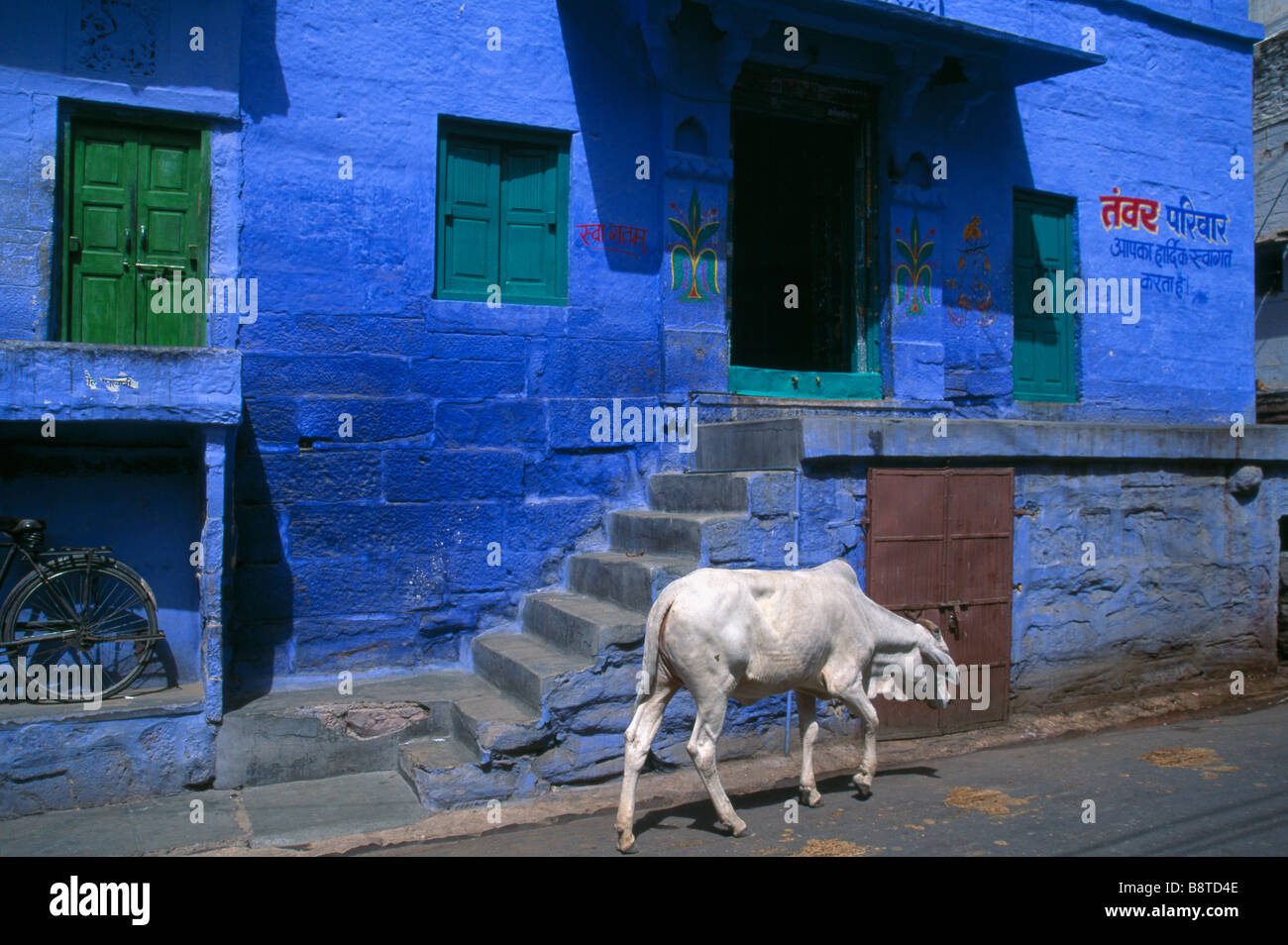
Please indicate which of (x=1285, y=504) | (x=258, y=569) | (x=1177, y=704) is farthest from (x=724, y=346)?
(x=1285, y=504)

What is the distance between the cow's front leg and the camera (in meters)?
5.40

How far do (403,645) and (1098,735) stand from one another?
522cm

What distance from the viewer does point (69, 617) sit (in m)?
6.20

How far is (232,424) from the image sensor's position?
245 inches

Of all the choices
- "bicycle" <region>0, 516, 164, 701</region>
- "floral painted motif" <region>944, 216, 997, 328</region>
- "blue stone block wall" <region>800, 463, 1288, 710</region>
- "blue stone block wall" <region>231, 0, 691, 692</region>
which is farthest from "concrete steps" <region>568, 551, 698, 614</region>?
"floral painted motif" <region>944, 216, 997, 328</region>

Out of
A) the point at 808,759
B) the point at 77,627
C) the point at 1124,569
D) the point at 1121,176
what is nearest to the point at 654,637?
the point at 808,759

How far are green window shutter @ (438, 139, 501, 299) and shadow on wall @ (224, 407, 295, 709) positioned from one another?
1913mm

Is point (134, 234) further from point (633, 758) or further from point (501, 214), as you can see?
point (633, 758)

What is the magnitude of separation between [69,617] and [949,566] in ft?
19.4

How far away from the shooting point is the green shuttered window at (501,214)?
777 centimetres

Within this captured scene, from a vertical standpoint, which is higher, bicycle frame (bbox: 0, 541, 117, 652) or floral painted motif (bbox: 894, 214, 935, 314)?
floral painted motif (bbox: 894, 214, 935, 314)

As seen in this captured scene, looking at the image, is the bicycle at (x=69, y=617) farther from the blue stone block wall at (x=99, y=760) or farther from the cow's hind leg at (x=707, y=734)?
the cow's hind leg at (x=707, y=734)

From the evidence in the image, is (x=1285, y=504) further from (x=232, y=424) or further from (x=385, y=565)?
(x=232, y=424)
